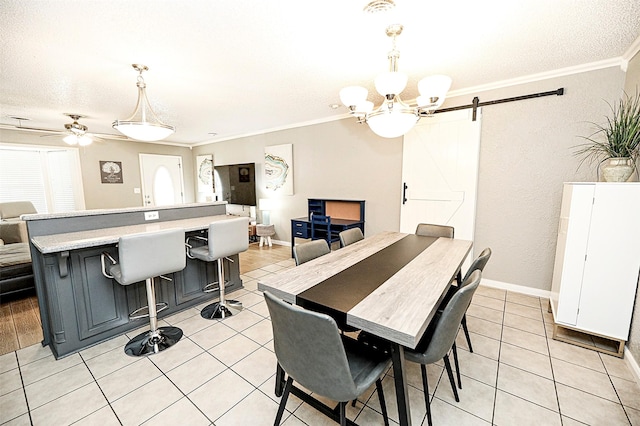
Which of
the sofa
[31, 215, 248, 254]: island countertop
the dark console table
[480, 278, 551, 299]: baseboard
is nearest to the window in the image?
the sofa

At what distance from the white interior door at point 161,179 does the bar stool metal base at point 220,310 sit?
471cm

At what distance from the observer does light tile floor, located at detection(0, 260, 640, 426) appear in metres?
1.49

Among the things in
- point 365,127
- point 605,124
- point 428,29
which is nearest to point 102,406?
point 428,29

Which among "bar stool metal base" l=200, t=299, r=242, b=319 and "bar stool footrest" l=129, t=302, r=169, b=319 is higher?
"bar stool footrest" l=129, t=302, r=169, b=319

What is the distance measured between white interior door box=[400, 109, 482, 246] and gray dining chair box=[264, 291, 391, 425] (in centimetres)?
268

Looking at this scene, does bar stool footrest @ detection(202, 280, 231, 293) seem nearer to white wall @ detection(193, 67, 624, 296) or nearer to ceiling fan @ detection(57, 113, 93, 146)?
white wall @ detection(193, 67, 624, 296)

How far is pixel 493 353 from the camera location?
203cm

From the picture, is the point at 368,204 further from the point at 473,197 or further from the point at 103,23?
the point at 103,23

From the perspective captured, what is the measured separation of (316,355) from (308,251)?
103 centimetres

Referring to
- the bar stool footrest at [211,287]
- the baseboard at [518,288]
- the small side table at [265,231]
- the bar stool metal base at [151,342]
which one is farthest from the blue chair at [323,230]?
the bar stool metal base at [151,342]

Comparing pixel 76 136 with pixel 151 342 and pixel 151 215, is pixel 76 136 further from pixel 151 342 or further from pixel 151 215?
pixel 151 342

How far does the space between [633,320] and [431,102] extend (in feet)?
7.20

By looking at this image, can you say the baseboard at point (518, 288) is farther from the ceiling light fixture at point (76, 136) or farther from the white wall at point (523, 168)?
the ceiling light fixture at point (76, 136)

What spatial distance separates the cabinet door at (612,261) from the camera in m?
1.88
